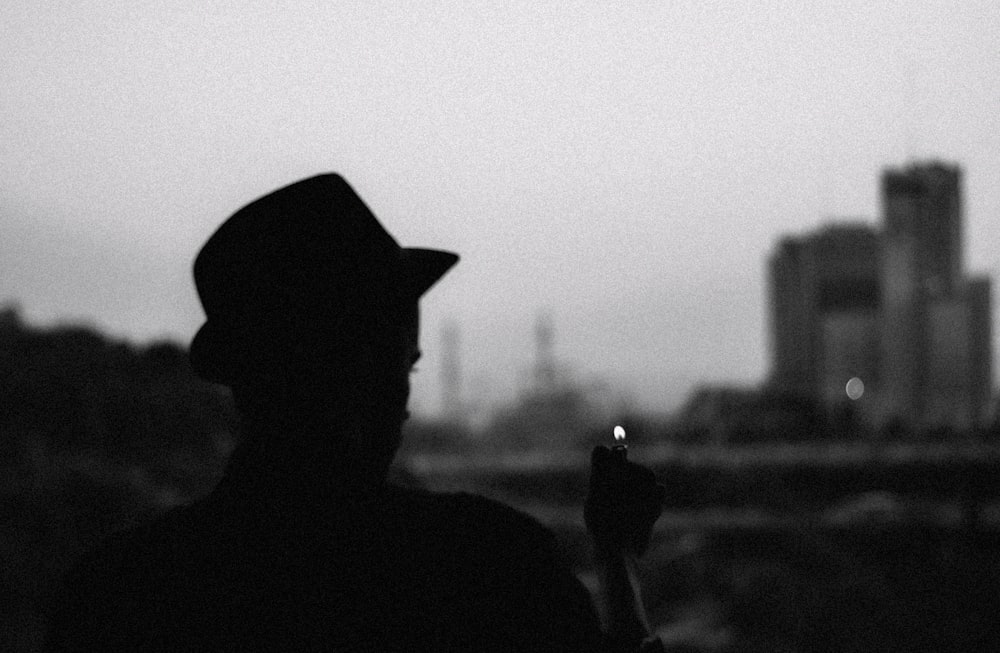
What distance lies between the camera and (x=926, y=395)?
4903 centimetres

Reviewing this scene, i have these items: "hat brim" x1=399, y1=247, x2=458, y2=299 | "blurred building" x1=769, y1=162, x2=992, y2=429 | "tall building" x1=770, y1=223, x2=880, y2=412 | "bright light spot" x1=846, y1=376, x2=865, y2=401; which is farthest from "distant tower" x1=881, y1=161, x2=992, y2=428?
"hat brim" x1=399, y1=247, x2=458, y2=299

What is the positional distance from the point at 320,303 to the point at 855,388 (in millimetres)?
55605

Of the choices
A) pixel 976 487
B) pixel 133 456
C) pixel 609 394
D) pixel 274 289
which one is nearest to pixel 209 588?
pixel 274 289

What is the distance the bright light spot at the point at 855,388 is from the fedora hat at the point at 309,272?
54.8 m

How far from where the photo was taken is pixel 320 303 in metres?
1.41

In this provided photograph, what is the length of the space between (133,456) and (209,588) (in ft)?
47.0

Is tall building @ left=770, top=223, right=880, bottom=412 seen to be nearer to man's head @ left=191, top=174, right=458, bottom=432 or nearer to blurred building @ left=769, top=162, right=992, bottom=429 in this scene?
blurred building @ left=769, top=162, right=992, bottom=429

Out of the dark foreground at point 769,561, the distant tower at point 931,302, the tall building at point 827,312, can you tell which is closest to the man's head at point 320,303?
the dark foreground at point 769,561

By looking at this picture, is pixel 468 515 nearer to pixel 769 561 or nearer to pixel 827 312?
pixel 769 561

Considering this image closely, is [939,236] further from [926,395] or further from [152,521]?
[152,521]

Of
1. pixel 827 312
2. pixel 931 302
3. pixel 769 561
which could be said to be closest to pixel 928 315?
pixel 931 302

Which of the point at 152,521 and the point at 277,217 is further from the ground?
the point at 277,217

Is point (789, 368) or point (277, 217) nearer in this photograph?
point (277, 217)

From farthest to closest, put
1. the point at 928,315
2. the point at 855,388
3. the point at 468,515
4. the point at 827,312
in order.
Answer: the point at 827,312 → the point at 855,388 → the point at 928,315 → the point at 468,515
